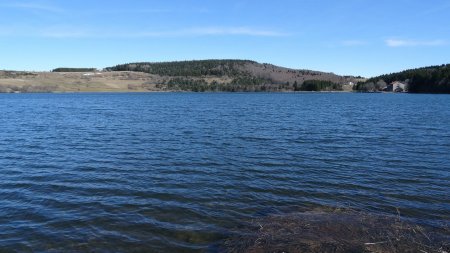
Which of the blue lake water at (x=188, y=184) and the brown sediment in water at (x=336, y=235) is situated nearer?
the brown sediment in water at (x=336, y=235)

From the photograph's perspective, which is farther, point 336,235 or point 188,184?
point 188,184

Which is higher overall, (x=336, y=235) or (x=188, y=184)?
(x=336, y=235)

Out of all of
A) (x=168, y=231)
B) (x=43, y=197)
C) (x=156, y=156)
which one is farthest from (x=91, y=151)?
(x=168, y=231)

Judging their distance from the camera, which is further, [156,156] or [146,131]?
[146,131]

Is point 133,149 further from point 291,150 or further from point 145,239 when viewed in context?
point 145,239

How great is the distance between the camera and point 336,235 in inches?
536

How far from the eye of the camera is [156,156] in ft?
100.0

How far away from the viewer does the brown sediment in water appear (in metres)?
12.6

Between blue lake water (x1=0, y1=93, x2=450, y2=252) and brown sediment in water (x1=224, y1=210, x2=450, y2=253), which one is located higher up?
brown sediment in water (x1=224, y1=210, x2=450, y2=253)

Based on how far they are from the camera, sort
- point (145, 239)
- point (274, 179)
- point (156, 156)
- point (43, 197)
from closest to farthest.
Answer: point (145, 239)
point (43, 197)
point (274, 179)
point (156, 156)

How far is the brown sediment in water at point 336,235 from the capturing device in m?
12.6

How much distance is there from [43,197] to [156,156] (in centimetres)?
1165

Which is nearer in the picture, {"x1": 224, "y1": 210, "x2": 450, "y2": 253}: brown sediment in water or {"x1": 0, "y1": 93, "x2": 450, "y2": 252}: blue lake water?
{"x1": 224, "y1": 210, "x2": 450, "y2": 253}: brown sediment in water

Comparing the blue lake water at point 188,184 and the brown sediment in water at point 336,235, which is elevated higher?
the brown sediment in water at point 336,235
